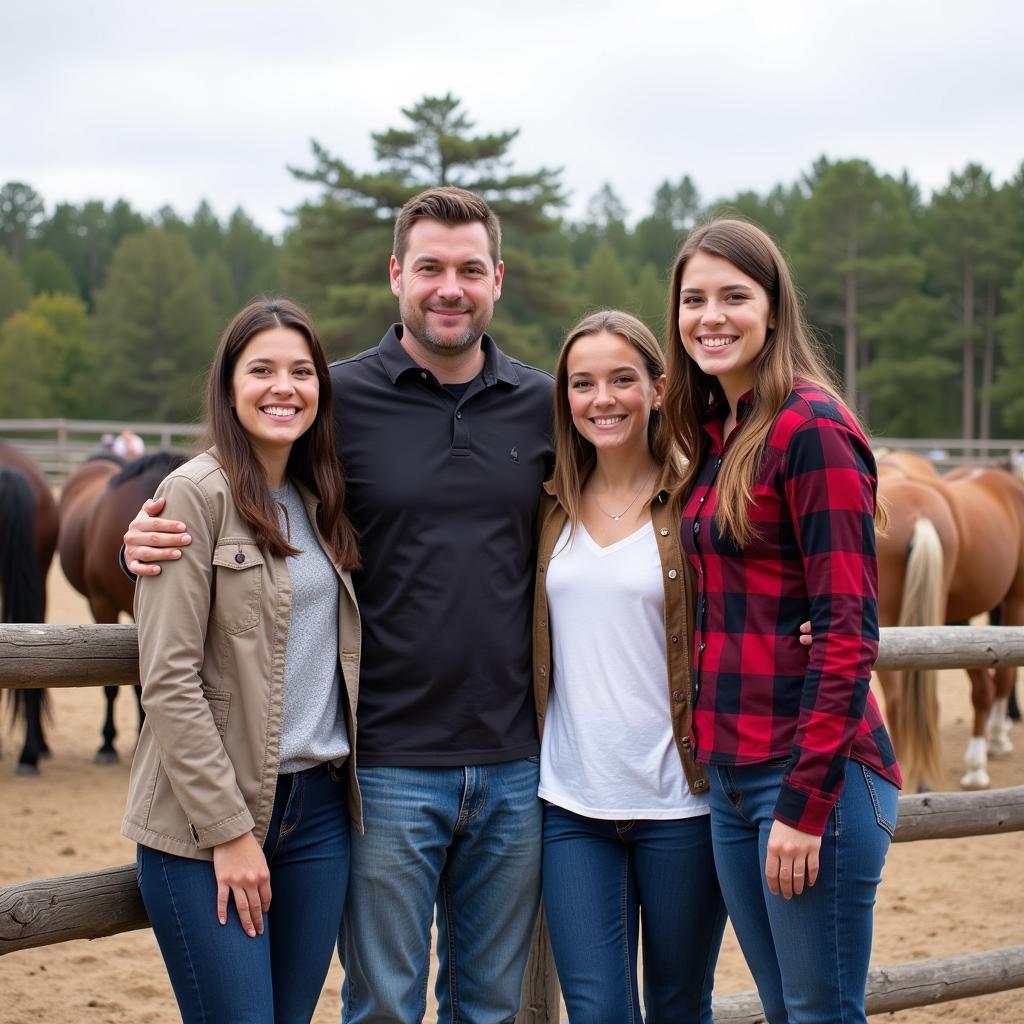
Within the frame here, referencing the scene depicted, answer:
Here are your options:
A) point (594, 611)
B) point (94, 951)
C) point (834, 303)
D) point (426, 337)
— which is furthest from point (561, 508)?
point (834, 303)

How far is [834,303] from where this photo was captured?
48.6m

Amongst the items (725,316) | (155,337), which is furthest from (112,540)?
(155,337)

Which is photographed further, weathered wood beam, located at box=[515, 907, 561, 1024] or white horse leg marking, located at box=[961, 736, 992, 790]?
white horse leg marking, located at box=[961, 736, 992, 790]

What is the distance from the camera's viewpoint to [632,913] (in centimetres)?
247

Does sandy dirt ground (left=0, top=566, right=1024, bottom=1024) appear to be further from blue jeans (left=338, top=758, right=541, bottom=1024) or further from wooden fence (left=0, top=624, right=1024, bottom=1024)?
blue jeans (left=338, top=758, right=541, bottom=1024)

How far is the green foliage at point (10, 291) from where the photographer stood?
191 feet

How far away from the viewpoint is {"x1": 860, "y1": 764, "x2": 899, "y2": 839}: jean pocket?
2.14 m

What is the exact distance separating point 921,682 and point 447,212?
13.2 ft

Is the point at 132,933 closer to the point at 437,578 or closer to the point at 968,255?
the point at 437,578

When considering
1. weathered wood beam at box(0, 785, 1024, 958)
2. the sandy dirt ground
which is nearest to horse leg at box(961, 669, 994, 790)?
the sandy dirt ground

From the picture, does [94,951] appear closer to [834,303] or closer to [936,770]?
[936,770]

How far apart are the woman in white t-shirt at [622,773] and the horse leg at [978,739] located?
4.45 m

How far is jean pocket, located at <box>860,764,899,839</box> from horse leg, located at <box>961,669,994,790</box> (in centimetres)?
452

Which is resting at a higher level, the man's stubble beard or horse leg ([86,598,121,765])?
the man's stubble beard
